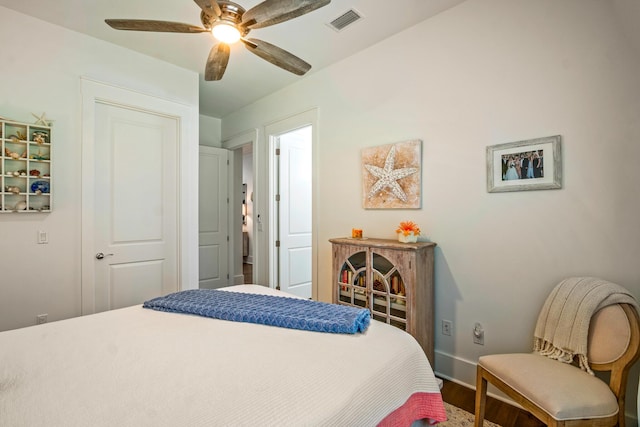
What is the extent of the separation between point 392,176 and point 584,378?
174 cm

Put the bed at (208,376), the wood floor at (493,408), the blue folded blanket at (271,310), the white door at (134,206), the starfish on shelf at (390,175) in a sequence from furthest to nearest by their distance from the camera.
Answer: the white door at (134,206)
the starfish on shelf at (390,175)
the wood floor at (493,408)
the blue folded blanket at (271,310)
the bed at (208,376)

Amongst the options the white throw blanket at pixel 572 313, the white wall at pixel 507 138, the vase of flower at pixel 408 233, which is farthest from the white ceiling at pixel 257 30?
the vase of flower at pixel 408 233

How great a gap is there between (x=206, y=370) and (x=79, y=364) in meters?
0.47

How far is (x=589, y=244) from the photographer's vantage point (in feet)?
5.68

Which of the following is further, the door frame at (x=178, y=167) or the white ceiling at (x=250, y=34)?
the door frame at (x=178, y=167)

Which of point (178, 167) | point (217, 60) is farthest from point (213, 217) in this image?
point (217, 60)

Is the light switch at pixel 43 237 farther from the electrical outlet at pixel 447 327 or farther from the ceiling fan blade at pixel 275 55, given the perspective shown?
the electrical outlet at pixel 447 327

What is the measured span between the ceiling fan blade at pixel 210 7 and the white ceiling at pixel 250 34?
75 centimetres

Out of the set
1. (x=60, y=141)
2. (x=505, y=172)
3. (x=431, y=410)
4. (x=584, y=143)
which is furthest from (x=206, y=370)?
(x=60, y=141)

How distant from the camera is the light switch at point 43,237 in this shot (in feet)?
7.98

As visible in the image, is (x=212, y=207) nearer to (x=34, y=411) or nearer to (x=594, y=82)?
(x=34, y=411)

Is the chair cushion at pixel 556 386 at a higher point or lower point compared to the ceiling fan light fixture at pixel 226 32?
lower

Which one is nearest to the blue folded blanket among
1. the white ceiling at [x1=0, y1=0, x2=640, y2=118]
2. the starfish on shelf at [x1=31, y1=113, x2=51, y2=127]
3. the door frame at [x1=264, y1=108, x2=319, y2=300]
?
the door frame at [x1=264, y1=108, x2=319, y2=300]

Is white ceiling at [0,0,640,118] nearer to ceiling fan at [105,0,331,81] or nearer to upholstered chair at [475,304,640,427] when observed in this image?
ceiling fan at [105,0,331,81]
